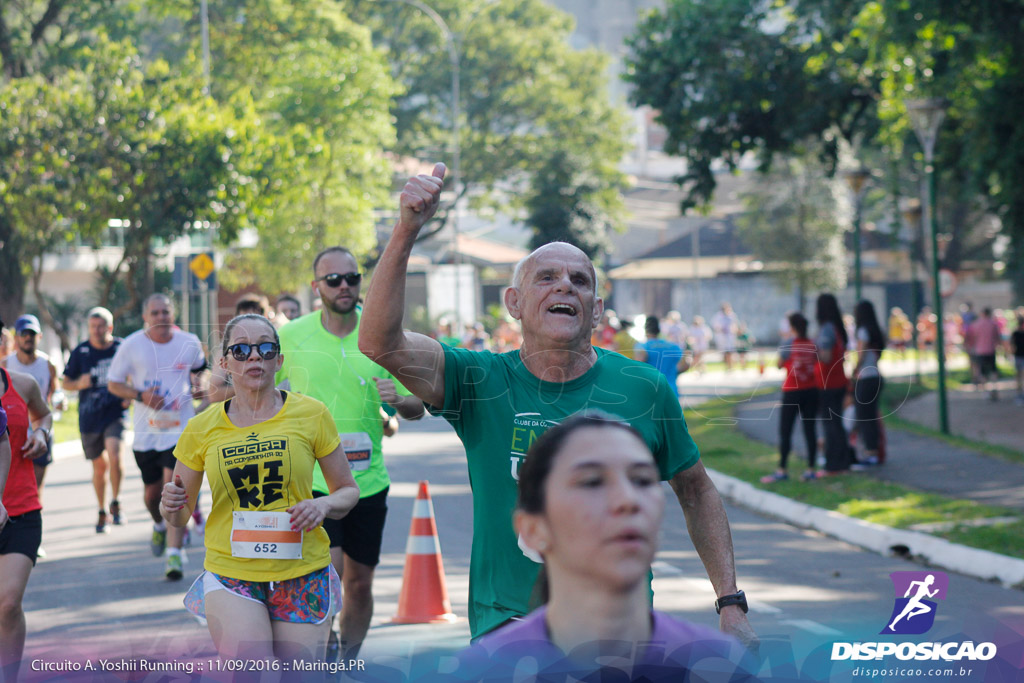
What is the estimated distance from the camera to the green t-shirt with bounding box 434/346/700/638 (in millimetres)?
3449

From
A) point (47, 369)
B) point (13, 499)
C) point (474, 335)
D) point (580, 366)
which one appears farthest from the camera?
point (474, 335)

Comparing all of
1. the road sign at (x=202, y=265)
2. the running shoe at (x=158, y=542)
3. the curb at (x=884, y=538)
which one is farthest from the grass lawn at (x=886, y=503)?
the road sign at (x=202, y=265)

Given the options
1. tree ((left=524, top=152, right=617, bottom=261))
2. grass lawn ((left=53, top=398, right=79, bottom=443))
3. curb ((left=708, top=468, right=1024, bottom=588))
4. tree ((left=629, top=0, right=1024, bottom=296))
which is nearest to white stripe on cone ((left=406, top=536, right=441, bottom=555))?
curb ((left=708, top=468, right=1024, bottom=588))

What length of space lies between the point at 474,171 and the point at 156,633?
4452cm

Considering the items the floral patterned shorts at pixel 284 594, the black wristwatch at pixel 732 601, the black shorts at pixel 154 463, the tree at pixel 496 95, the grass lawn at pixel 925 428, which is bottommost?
the grass lawn at pixel 925 428

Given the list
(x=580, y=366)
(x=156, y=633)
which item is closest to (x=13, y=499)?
(x=156, y=633)

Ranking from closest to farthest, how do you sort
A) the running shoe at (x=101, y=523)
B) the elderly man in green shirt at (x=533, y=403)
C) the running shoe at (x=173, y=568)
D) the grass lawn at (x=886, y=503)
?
1. the elderly man in green shirt at (x=533, y=403)
2. the running shoe at (x=173, y=568)
3. the grass lawn at (x=886, y=503)
4. the running shoe at (x=101, y=523)

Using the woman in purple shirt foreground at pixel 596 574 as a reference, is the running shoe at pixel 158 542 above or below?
below

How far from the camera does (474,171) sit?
1998 inches

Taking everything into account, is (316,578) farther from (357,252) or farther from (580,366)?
(357,252)

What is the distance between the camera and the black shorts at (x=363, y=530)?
607cm

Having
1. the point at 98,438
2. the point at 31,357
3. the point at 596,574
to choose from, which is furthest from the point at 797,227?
the point at 596,574

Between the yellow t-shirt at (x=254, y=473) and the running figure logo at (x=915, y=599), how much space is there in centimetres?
283

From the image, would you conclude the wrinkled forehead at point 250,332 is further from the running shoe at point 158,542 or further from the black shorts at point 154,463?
the running shoe at point 158,542
